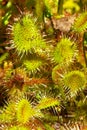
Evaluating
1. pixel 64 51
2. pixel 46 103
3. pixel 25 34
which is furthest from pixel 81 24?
pixel 46 103

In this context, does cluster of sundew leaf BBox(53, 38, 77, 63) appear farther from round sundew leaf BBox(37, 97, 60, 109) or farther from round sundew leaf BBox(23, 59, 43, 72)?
round sundew leaf BBox(37, 97, 60, 109)

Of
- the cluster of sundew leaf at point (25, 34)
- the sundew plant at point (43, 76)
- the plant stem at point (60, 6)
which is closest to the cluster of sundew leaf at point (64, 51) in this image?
the sundew plant at point (43, 76)

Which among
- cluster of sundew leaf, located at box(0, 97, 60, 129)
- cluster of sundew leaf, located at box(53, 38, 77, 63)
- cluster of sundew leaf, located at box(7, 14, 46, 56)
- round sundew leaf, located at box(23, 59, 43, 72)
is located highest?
cluster of sundew leaf, located at box(7, 14, 46, 56)

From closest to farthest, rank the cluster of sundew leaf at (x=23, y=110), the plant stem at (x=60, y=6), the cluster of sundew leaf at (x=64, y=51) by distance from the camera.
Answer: the cluster of sundew leaf at (x=23, y=110), the cluster of sundew leaf at (x=64, y=51), the plant stem at (x=60, y=6)

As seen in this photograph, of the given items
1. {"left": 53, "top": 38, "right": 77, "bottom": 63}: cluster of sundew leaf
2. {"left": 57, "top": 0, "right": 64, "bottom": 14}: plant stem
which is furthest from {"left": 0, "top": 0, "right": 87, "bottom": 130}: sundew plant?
{"left": 57, "top": 0, "right": 64, "bottom": 14}: plant stem

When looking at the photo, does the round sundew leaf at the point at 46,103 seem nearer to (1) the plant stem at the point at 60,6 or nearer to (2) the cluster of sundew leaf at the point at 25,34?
(2) the cluster of sundew leaf at the point at 25,34

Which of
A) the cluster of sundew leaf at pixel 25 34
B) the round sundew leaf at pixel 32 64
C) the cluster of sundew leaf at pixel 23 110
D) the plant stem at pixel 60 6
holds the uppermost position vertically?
the plant stem at pixel 60 6

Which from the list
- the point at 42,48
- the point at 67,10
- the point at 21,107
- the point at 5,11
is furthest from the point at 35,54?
the point at 67,10

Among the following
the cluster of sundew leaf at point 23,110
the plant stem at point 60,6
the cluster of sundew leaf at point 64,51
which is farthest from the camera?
the plant stem at point 60,6

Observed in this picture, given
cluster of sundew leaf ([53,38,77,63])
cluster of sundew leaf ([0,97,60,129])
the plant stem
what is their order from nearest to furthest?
cluster of sundew leaf ([0,97,60,129]) → cluster of sundew leaf ([53,38,77,63]) → the plant stem

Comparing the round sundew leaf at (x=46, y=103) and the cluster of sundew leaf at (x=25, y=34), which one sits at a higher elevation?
the cluster of sundew leaf at (x=25, y=34)
